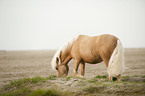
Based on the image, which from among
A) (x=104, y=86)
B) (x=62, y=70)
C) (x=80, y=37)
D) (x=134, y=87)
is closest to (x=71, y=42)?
(x=80, y=37)

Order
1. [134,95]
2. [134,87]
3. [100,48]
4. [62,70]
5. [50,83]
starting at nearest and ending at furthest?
[134,95]
[134,87]
[50,83]
[100,48]
[62,70]

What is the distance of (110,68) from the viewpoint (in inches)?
195

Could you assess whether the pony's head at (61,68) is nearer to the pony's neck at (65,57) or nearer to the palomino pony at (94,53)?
the palomino pony at (94,53)

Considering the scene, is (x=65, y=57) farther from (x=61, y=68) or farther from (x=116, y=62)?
(x=116, y=62)

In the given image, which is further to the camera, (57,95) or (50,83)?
(50,83)

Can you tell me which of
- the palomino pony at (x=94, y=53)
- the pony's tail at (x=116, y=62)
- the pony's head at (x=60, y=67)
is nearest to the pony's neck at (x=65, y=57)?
the palomino pony at (x=94, y=53)

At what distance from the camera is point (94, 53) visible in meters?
5.56

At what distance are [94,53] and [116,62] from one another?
1.04 m

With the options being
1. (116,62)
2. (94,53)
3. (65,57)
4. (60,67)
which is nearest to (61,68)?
(60,67)

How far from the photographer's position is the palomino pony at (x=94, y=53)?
4927 millimetres

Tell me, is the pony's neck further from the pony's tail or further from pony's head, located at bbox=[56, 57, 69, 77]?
the pony's tail

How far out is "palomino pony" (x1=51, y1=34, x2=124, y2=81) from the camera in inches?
194

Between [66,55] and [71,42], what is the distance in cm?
75

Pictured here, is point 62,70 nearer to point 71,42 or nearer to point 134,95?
point 71,42
